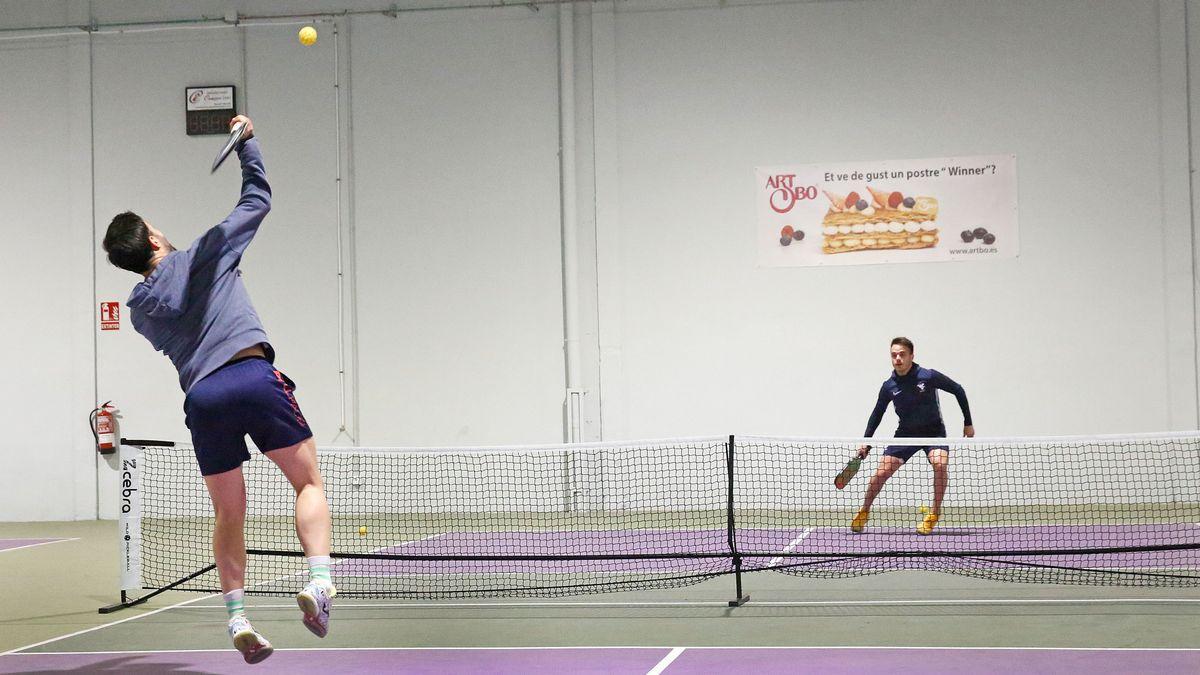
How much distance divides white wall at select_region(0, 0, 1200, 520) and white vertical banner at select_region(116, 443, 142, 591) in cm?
639

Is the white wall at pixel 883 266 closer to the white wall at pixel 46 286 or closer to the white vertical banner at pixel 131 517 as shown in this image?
the white wall at pixel 46 286

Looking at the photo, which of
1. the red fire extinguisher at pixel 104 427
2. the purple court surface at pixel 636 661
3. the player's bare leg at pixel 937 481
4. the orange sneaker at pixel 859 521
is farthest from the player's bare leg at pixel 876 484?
the red fire extinguisher at pixel 104 427

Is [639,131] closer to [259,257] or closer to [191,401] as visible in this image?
[259,257]

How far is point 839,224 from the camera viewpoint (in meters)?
13.2

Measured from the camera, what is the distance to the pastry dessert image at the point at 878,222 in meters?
13.1

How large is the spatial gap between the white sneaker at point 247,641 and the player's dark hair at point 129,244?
131 cm

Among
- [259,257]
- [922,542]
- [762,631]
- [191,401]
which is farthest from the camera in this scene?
[259,257]

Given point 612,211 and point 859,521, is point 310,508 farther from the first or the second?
point 612,211

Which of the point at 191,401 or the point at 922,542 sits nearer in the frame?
the point at 191,401

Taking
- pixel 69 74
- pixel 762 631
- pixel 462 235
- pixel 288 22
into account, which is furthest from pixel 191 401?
pixel 69 74

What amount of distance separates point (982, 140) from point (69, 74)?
972cm

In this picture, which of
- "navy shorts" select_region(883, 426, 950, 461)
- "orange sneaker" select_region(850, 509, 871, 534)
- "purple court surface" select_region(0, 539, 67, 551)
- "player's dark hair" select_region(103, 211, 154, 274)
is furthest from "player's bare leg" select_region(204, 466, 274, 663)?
"purple court surface" select_region(0, 539, 67, 551)

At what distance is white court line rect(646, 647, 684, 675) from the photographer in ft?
16.2

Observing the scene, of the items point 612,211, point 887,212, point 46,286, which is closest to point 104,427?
point 46,286
